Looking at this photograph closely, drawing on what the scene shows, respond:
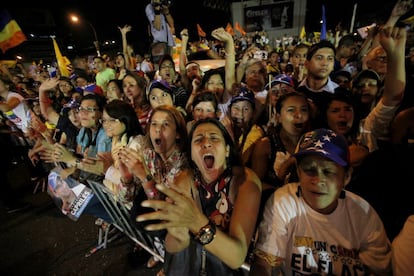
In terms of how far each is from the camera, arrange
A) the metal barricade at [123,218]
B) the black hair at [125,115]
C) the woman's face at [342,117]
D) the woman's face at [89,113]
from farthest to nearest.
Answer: the woman's face at [89,113] < the black hair at [125,115] < the metal barricade at [123,218] < the woman's face at [342,117]

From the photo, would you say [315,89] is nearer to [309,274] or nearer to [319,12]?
[309,274]

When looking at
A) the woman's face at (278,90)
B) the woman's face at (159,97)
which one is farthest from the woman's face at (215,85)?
the woman's face at (278,90)

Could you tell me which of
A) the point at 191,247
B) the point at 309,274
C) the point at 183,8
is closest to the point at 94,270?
the point at 191,247

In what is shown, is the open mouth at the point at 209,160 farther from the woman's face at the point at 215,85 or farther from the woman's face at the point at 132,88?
the woman's face at the point at 132,88

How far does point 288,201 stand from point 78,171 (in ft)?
8.63

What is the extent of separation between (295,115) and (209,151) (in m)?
1.12

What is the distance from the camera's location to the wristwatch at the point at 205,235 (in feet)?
4.44

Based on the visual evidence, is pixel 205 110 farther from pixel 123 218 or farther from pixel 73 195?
pixel 73 195

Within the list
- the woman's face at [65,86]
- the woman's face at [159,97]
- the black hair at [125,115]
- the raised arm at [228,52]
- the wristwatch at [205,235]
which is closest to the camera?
the wristwatch at [205,235]

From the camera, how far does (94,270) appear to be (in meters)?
3.05

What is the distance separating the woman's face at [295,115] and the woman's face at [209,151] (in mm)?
842

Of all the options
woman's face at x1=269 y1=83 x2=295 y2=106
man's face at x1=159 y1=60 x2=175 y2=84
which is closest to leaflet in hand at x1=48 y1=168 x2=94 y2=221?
woman's face at x1=269 y1=83 x2=295 y2=106

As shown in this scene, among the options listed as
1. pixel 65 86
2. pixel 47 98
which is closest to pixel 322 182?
pixel 47 98

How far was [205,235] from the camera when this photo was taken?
136 centimetres
